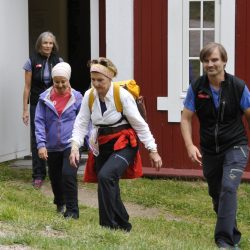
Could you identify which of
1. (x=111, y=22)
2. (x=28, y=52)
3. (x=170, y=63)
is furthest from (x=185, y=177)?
(x=28, y=52)

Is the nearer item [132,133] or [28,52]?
[132,133]

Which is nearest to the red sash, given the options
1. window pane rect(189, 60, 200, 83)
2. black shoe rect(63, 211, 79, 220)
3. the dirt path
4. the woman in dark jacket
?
black shoe rect(63, 211, 79, 220)

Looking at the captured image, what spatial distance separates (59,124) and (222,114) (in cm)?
204

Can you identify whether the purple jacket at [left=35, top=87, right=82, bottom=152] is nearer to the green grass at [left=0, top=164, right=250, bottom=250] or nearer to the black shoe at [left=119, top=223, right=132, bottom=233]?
the green grass at [left=0, top=164, right=250, bottom=250]

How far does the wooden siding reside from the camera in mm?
10211

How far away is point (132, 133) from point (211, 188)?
850mm

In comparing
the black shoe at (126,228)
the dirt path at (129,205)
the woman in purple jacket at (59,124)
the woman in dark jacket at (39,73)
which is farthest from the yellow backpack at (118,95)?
the woman in dark jacket at (39,73)

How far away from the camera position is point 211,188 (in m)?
6.66

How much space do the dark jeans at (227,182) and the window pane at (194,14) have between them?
3955mm

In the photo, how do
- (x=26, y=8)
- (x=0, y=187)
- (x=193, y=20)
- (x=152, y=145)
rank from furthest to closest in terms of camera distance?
(x=26, y=8) → (x=193, y=20) → (x=0, y=187) → (x=152, y=145)

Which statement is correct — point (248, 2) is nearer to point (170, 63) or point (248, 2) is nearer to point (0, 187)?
point (170, 63)

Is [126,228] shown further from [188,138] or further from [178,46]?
[178,46]

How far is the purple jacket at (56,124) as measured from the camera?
767 cm

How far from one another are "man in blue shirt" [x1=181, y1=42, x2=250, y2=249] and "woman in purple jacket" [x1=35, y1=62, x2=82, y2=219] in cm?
158
